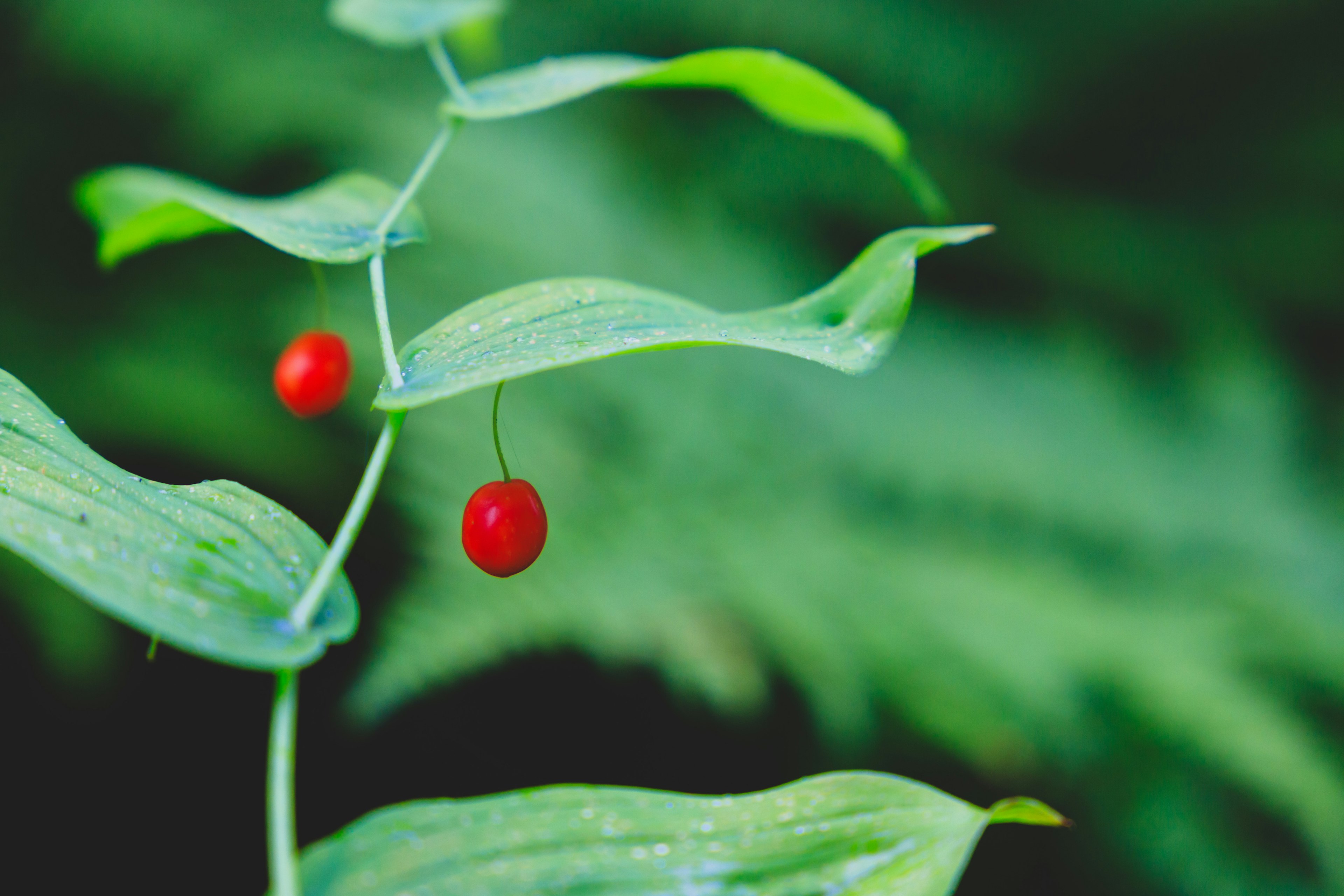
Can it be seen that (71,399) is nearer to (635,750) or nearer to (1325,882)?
(635,750)

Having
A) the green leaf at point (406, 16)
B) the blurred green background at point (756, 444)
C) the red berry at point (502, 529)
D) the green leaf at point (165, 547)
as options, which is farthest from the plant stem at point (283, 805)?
the blurred green background at point (756, 444)

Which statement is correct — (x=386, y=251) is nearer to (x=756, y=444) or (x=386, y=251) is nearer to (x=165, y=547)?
(x=165, y=547)

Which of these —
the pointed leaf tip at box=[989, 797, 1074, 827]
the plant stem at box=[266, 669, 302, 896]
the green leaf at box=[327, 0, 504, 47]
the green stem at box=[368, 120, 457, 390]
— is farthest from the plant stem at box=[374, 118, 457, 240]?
the pointed leaf tip at box=[989, 797, 1074, 827]

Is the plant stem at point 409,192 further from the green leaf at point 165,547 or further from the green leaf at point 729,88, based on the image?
the green leaf at point 165,547

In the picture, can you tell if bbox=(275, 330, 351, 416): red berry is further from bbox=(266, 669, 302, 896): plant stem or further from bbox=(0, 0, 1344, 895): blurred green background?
bbox=(0, 0, 1344, 895): blurred green background

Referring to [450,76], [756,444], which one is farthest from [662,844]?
[756,444]
